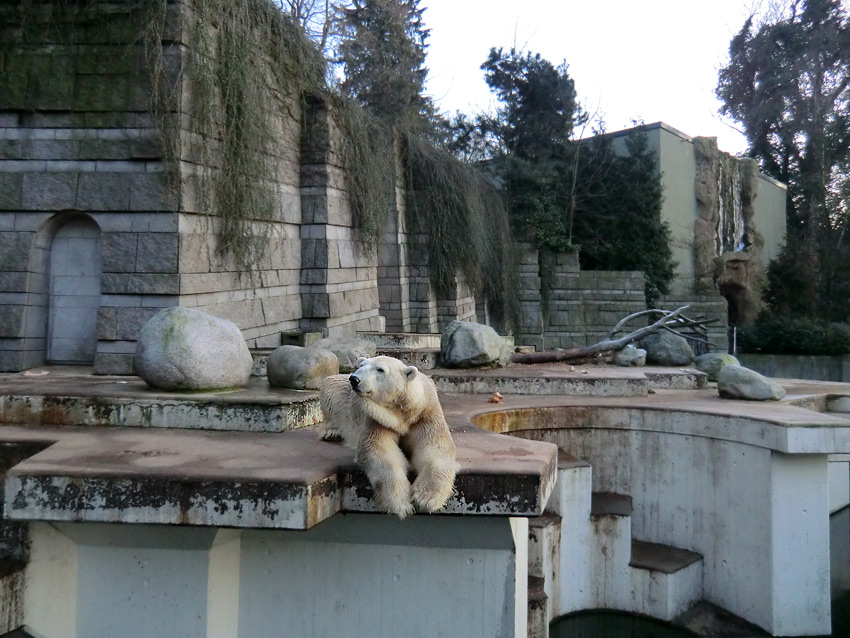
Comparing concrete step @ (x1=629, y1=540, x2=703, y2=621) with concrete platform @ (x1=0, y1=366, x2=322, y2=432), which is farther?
concrete step @ (x1=629, y1=540, x2=703, y2=621)

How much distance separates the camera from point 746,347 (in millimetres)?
19062

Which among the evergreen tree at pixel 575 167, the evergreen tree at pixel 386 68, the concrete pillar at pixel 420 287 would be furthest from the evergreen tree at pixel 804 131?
the concrete pillar at pixel 420 287

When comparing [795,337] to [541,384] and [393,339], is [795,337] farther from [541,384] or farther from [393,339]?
[541,384]

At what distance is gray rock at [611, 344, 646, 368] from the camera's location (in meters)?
8.99

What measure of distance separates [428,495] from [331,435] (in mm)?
1109

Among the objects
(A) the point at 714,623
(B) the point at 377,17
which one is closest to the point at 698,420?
(A) the point at 714,623

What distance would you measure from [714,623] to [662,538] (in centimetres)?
84

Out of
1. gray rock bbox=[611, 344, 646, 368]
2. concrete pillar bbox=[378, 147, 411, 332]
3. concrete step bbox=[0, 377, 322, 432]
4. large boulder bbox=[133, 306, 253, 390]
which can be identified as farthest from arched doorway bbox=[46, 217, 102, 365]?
gray rock bbox=[611, 344, 646, 368]

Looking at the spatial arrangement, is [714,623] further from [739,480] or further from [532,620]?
[532,620]

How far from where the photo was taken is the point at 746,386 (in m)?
7.40

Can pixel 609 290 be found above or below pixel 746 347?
above

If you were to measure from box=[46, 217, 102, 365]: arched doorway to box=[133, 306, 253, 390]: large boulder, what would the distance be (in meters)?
2.25

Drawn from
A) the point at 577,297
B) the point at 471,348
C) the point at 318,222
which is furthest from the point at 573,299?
the point at 471,348

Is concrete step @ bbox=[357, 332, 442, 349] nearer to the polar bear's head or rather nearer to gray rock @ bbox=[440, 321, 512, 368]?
gray rock @ bbox=[440, 321, 512, 368]
